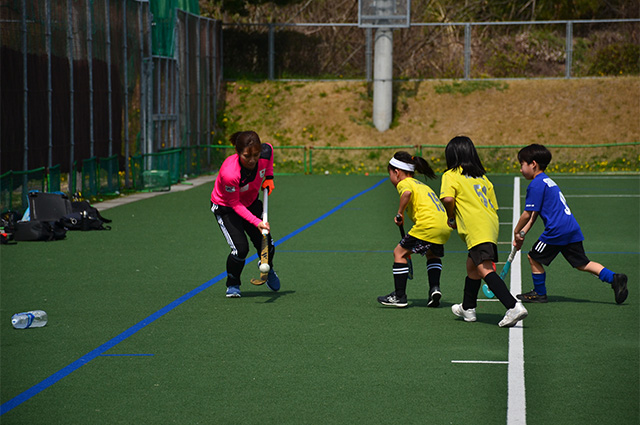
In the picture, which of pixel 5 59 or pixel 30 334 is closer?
pixel 30 334

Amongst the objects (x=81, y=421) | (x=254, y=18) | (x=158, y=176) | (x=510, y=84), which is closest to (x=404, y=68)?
(x=510, y=84)

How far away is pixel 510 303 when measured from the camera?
7711 mm

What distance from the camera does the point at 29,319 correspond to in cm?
→ 805

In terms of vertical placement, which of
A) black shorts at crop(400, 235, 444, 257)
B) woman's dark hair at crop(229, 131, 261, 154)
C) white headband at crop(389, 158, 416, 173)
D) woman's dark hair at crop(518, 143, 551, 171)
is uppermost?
woman's dark hair at crop(229, 131, 261, 154)

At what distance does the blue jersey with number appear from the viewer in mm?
8812

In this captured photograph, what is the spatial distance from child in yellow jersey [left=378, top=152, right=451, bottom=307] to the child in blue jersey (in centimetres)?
72

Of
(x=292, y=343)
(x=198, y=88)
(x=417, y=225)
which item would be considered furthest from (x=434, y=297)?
(x=198, y=88)

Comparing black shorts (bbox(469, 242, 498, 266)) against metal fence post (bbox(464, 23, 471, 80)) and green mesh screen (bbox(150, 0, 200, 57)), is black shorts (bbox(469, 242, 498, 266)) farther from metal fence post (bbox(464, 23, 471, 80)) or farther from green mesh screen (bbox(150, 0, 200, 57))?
metal fence post (bbox(464, 23, 471, 80))

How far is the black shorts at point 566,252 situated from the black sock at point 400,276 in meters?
1.31

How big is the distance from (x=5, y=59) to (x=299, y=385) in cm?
1230

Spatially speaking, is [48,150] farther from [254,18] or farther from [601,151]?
[254,18]

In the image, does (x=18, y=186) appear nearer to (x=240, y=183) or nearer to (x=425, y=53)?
(x=240, y=183)

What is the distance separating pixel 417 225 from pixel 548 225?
1.30 metres

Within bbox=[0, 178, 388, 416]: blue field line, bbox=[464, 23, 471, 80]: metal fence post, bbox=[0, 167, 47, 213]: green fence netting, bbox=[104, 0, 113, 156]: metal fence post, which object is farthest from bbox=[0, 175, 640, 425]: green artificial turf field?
bbox=[464, 23, 471, 80]: metal fence post
